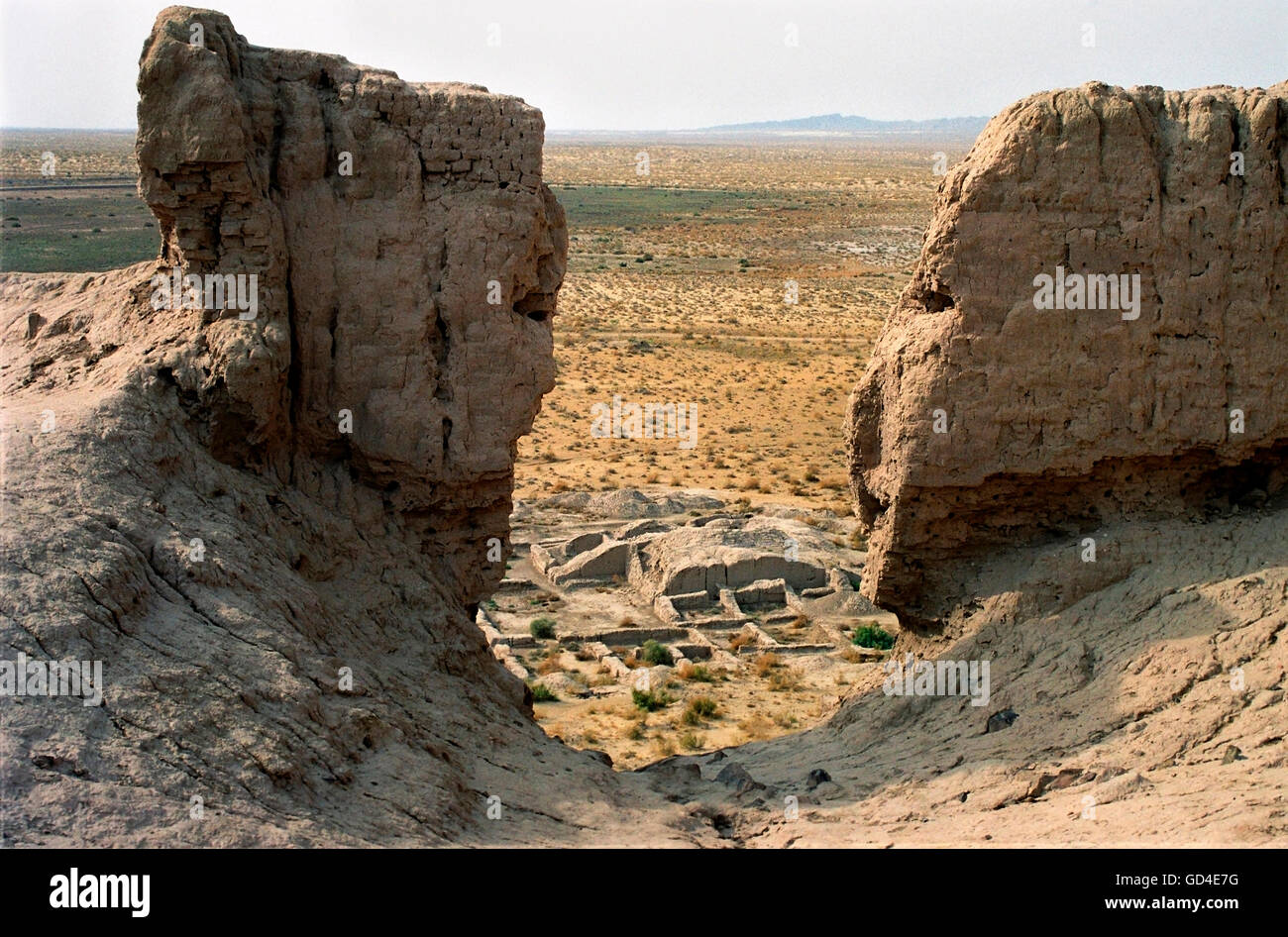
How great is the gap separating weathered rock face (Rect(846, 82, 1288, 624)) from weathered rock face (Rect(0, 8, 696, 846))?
11.8 ft

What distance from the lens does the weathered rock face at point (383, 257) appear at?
34.0 feet

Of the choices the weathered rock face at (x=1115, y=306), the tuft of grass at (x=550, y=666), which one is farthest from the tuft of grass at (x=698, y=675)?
the weathered rock face at (x=1115, y=306)

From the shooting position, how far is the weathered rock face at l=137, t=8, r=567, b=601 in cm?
1037

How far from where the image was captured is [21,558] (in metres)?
7.61

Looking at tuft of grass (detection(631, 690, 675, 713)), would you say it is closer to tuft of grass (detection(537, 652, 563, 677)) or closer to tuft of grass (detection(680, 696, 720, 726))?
tuft of grass (detection(680, 696, 720, 726))

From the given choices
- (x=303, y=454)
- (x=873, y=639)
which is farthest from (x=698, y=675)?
(x=303, y=454)

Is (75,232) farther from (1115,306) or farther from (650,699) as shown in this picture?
(1115,306)

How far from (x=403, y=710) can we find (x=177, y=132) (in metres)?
4.67

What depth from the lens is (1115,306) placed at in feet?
34.9

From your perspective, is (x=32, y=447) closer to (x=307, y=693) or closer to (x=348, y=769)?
(x=307, y=693)

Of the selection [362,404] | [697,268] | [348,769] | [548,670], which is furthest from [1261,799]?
[697,268]

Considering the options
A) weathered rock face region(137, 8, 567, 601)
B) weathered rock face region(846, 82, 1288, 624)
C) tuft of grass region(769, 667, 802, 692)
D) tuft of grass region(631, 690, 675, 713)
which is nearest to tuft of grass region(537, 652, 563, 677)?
tuft of grass region(631, 690, 675, 713)

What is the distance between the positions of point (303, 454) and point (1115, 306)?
6785mm

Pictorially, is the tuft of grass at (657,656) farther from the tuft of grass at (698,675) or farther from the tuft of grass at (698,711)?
the tuft of grass at (698,711)
